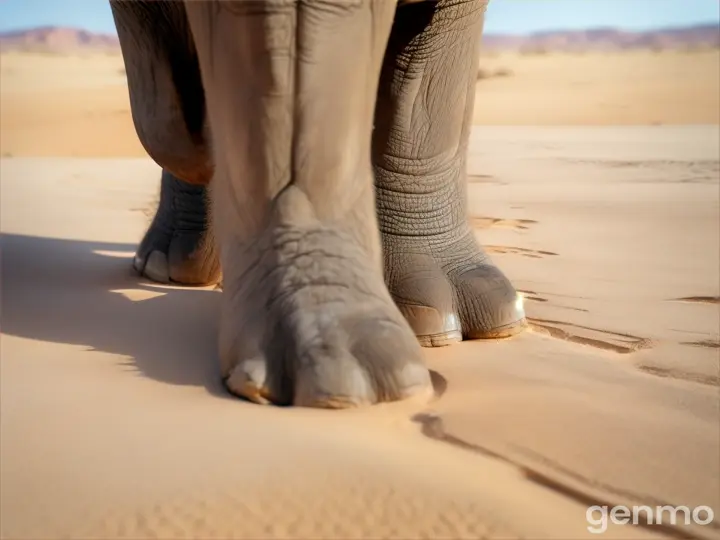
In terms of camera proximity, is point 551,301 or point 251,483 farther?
point 551,301

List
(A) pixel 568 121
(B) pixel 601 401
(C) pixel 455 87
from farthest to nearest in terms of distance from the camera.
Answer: (A) pixel 568 121, (C) pixel 455 87, (B) pixel 601 401

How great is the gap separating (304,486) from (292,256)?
37 centimetres

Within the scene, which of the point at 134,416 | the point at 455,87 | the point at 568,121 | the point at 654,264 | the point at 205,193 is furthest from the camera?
the point at 568,121

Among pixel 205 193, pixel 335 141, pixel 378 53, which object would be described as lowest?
pixel 205 193

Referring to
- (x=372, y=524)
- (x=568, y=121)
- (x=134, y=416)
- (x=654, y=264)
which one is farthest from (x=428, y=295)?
(x=568, y=121)

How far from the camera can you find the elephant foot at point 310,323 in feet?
3.17

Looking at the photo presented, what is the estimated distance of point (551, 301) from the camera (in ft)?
5.62

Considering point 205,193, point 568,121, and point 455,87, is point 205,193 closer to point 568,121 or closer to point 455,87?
point 455,87

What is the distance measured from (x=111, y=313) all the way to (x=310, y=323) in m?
0.56

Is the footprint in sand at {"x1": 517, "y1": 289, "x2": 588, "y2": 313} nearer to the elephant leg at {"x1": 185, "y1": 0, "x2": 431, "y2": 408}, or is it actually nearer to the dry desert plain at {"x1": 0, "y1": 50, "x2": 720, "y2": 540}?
the dry desert plain at {"x1": 0, "y1": 50, "x2": 720, "y2": 540}

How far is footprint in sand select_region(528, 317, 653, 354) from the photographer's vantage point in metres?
1.38

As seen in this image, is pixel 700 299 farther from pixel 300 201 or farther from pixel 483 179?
pixel 483 179

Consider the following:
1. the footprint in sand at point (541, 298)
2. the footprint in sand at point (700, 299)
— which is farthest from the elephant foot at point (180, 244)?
the footprint in sand at point (700, 299)

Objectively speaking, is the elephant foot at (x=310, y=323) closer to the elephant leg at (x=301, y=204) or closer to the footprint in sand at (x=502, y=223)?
the elephant leg at (x=301, y=204)
